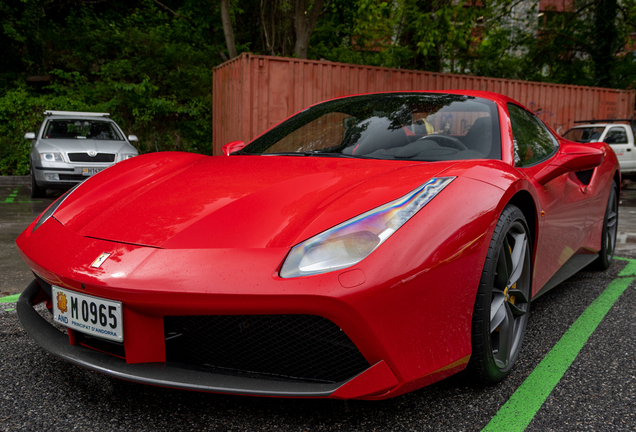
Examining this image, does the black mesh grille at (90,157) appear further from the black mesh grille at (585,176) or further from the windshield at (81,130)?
the black mesh grille at (585,176)

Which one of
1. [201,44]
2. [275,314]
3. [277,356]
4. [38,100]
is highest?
[201,44]

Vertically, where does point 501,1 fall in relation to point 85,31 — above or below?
above

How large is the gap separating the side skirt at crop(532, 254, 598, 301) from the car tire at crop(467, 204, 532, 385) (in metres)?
0.46

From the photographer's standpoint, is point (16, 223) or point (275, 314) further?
point (16, 223)

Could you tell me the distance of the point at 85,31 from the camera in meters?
15.3

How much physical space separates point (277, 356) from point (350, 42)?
19775 millimetres

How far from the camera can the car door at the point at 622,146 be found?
1270 cm

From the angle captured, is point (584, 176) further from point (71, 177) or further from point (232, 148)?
point (71, 177)

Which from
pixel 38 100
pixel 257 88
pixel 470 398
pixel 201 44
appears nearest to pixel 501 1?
pixel 201 44

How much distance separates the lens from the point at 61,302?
175 cm

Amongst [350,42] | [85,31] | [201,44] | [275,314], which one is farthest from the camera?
[350,42]

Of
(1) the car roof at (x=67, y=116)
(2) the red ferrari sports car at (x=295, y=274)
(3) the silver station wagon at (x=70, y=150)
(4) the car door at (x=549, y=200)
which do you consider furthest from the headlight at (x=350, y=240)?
(1) the car roof at (x=67, y=116)

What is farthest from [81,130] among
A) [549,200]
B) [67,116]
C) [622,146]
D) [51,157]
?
[622,146]

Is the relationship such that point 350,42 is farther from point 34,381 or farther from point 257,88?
point 34,381
